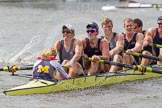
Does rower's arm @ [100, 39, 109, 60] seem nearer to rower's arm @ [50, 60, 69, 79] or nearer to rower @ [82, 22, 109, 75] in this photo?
rower @ [82, 22, 109, 75]

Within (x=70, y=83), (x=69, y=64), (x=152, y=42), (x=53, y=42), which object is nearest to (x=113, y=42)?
(x=152, y=42)

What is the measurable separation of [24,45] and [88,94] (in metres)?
8.20

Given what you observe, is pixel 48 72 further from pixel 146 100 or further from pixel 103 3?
pixel 103 3

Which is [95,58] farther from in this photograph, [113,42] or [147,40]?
[147,40]

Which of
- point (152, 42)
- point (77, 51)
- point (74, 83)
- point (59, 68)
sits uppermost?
point (77, 51)

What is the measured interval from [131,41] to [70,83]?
275 cm

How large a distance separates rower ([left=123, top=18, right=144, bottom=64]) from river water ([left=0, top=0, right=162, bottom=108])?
626 mm

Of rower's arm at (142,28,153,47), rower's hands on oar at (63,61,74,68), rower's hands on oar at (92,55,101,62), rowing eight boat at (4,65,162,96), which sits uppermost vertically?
rower's arm at (142,28,153,47)

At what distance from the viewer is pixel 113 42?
11.7 m

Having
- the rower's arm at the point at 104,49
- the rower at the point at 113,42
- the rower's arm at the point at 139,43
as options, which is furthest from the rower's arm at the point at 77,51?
the rower's arm at the point at 139,43

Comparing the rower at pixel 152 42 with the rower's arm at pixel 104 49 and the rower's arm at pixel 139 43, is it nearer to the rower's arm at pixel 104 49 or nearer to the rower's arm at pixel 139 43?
the rower's arm at pixel 139 43

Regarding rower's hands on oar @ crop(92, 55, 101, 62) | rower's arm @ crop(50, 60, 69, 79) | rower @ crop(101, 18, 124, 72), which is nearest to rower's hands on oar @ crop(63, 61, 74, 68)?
rower's arm @ crop(50, 60, 69, 79)

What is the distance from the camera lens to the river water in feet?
31.3

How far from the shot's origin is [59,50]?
10609 millimetres
